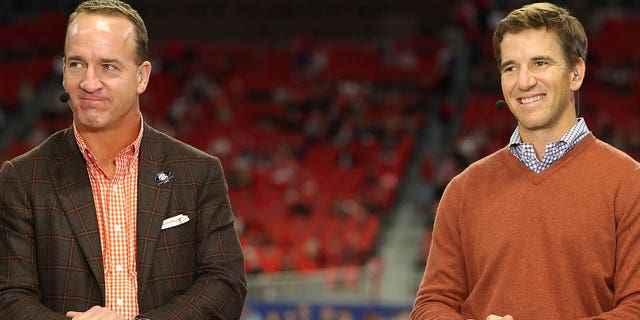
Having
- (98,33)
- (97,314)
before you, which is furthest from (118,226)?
(98,33)

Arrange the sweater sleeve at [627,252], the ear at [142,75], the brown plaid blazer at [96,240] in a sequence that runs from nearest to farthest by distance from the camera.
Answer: the sweater sleeve at [627,252] < the brown plaid blazer at [96,240] < the ear at [142,75]

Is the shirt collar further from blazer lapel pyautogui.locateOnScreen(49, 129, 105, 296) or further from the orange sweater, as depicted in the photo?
blazer lapel pyautogui.locateOnScreen(49, 129, 105, 296)

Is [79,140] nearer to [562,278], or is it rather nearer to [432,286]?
[432,286]

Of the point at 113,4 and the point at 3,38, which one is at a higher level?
the point at 113,4

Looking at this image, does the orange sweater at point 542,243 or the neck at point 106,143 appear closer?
the orange sweater at point 542,243

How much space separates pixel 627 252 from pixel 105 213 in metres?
1.43

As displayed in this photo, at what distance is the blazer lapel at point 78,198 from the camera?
9.79 ft

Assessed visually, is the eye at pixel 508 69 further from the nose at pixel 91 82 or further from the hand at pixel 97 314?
the hand at pixel 97 314

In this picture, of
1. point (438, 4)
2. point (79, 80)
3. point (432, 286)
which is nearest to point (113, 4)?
point (79, 80)

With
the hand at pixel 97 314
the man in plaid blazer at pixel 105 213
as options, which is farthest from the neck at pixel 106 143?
the hand at pixel 97 314

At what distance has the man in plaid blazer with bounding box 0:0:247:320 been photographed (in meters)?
2.99

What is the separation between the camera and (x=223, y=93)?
61.2 feet

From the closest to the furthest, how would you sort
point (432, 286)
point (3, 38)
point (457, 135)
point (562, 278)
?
1. point (562, 278)
2. point (432, 286)
3. point (457, 135)
4. point (3, 38)

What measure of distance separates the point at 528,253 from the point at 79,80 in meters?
1.32
